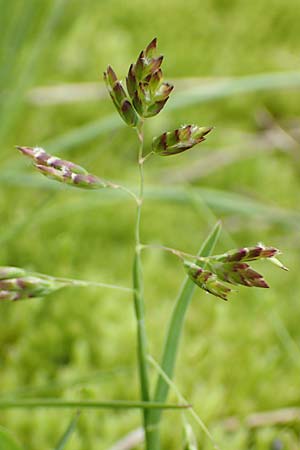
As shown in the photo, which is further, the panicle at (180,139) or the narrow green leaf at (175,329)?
the narrow green leaf at (175,329)

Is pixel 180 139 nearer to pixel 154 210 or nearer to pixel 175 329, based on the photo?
pixel 175 329

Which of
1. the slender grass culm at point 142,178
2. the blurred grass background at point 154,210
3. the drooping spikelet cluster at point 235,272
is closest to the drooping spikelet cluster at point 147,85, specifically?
the slender grass culm at point 142,178

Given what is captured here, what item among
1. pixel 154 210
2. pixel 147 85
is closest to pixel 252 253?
pixel 147 85

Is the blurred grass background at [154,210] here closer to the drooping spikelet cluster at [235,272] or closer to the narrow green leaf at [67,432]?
the narrow green leaf at [67,432]

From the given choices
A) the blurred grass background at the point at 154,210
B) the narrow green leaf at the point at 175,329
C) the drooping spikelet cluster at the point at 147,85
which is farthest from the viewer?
the blurred grass background at the point at 154,210

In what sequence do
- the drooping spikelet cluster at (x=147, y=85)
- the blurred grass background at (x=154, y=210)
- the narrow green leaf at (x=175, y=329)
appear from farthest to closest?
the blurred grass background at (x=154, y=210)
the narrow green leaf at (x=175, y=329)
the drooping spikelet cluster at (x=147, y=85)

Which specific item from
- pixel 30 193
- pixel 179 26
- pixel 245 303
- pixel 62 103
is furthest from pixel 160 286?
pixel 179 26

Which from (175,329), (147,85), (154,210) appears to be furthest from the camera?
(154,210)

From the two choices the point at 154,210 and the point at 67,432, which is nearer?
the point at 67,432

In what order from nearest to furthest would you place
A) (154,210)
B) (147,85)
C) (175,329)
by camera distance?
(147,85) < (175,329) < (154,210)
